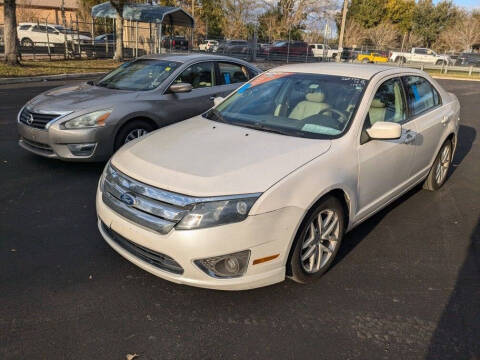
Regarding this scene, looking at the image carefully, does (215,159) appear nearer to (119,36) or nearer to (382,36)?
(119,36)

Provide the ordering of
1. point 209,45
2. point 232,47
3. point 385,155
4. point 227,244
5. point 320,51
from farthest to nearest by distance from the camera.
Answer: point 320,51 < point 209,45 < point 232,47 < point 385,155 < point 227,244

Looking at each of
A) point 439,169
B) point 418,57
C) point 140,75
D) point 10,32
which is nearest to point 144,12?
point 10,32

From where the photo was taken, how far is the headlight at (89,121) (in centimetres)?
513

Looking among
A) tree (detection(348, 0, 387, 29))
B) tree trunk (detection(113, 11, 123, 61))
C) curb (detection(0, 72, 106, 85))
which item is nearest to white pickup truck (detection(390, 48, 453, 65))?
tree (detection(348, 0, 387, 29))

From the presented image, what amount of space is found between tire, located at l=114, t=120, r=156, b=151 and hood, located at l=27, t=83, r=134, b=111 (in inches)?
13.6

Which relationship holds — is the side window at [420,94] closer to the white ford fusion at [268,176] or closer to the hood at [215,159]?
the white ford fusion at [268,176]

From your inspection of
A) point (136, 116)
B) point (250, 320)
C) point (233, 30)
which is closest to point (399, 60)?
point (233, 30)

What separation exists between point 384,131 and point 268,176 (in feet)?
3.86

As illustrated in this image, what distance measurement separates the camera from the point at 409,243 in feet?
13.0

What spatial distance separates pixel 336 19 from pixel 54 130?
5197 centimetres

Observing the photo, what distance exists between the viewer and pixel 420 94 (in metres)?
4.57

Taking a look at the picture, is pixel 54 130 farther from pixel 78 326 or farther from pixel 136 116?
pixel 78 326

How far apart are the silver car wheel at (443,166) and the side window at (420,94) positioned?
0.72 m

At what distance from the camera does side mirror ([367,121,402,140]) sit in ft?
10.9
